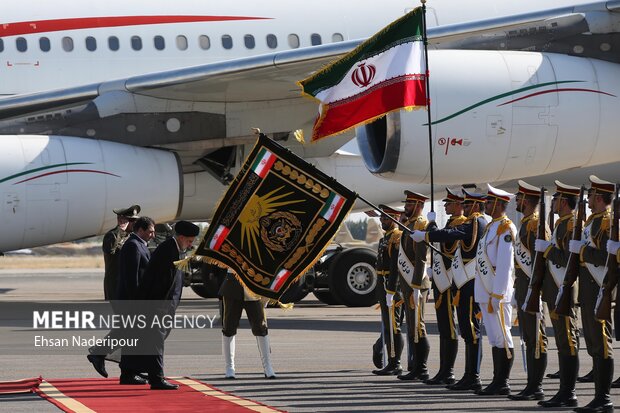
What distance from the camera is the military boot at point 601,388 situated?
31.5 ft

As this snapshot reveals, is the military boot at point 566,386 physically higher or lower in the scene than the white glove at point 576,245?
lower

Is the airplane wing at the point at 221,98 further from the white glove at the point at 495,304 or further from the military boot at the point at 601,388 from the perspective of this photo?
the military boot at the point at 601,388

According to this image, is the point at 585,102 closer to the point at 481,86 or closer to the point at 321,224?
the point at 481,86

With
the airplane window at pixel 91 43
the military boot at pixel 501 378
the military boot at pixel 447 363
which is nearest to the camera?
the military boot at pixel 501 378

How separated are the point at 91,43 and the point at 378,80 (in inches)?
366

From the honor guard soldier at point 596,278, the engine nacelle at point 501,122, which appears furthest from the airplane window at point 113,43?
the honor guard soldier at point 596,278

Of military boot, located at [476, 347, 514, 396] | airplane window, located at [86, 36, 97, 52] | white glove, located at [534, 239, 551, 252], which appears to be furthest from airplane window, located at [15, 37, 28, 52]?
white glove, located at [534, 239, 551, 252]

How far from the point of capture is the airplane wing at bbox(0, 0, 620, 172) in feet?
57.3

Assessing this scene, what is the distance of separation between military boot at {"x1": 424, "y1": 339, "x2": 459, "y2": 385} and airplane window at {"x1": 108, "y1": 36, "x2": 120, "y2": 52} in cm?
1018

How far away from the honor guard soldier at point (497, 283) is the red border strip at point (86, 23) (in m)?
10.3

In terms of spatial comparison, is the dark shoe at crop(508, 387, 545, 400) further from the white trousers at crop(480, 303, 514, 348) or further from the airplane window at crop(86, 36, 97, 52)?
the airplane window at crop(86, 36, 97, 52)

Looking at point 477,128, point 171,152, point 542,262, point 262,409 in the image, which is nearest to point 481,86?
point 477,128

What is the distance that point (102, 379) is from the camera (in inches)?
456

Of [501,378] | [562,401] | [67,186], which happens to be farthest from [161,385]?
[67,186]
